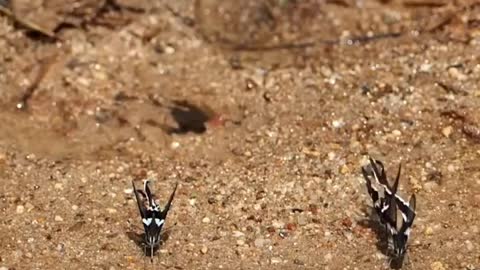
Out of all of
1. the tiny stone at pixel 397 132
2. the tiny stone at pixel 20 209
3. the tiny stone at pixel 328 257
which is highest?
the tiny stone at pixel 397 132

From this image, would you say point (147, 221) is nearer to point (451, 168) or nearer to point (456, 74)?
point (451, 168)

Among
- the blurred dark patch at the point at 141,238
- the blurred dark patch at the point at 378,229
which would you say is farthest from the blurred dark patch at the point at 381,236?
the blurred dark patch at the point at 141,238

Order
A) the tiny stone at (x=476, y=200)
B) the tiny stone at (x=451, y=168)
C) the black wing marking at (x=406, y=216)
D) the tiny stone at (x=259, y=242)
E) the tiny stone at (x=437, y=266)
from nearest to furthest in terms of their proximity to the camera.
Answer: the black wing marking at (x=406, y=216) → the tiny stone at (x=437, y=266) → the tiny stone at (x=259, y=242) → the tiny stone at (x=476, y=200) → the tiny stone at (x=451, y=168)

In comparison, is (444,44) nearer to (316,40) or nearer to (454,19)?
(454,19)

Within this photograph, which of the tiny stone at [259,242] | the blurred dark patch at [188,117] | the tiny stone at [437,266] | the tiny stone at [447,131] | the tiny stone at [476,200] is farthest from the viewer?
the blurred dark patch at [188,117]

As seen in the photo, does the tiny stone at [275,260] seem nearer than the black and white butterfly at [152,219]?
No

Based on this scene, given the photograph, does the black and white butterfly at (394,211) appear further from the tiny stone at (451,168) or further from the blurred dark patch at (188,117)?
the blurred dark patch at (188,117)
